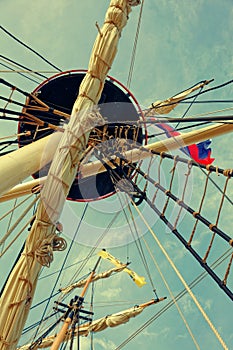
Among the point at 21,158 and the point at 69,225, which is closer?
the point at 21,158

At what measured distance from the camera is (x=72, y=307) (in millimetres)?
14336

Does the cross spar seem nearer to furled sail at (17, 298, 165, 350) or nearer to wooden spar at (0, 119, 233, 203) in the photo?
wooden spar at (0, 119, 233, 203)

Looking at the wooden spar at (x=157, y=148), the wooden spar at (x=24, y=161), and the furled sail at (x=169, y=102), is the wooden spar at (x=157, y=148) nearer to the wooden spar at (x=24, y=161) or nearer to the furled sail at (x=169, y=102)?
the wooden spar at (x=24, y=161)

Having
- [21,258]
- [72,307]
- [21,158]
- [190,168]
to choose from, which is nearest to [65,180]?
[21,158]

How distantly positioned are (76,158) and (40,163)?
24.3 inches

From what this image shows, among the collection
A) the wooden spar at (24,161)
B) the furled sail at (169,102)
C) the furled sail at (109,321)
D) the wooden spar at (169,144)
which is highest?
the furled sail at (169,102)

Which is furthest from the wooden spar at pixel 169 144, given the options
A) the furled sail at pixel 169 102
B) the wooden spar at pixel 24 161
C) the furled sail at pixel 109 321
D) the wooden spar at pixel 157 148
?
the furled sail at pixel 109 321

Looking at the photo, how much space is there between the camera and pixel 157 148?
9.46 meters

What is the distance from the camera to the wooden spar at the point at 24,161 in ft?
16.1

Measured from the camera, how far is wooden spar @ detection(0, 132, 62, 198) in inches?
193

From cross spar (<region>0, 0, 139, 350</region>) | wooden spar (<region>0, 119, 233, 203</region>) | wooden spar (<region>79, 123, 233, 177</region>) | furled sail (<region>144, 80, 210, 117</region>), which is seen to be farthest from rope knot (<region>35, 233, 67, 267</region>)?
furled sail (<region>144, 80, 210, 117</region>)

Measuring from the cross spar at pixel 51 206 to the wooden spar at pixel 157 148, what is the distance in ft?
7.26

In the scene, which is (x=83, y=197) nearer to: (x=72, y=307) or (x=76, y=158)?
(x=76, y=158)

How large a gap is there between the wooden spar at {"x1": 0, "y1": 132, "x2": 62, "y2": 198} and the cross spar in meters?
0.18
